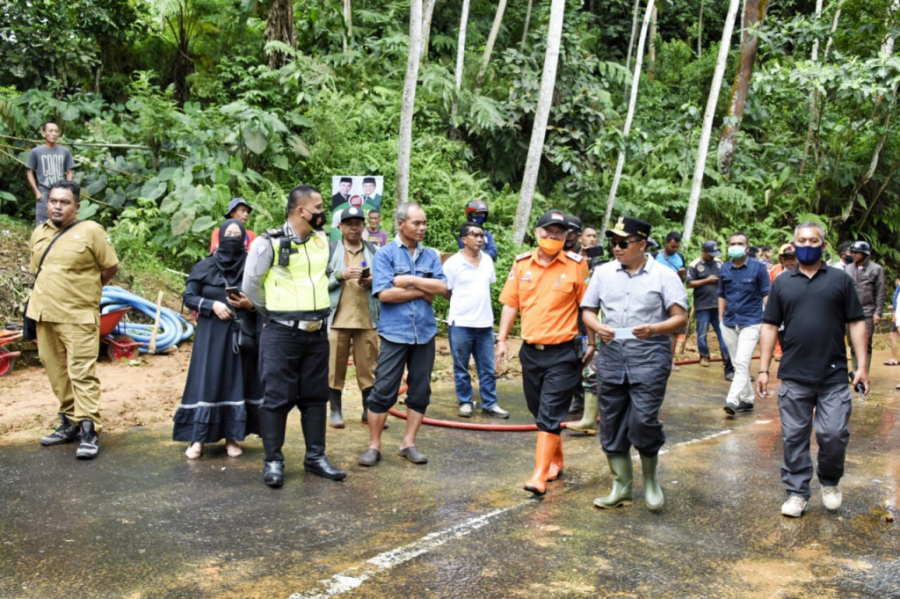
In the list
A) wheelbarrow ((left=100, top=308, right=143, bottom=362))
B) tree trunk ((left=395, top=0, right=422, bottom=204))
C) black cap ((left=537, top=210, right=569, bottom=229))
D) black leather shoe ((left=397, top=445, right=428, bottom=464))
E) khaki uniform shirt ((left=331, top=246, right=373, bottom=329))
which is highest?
tree trunk ((left=395, top=0, right=422, bottom=204))

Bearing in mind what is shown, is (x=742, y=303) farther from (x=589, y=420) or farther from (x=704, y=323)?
(x=589, y=420)

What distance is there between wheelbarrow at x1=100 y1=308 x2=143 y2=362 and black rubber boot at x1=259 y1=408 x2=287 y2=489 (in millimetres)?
4687

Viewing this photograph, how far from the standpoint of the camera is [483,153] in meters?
19.9

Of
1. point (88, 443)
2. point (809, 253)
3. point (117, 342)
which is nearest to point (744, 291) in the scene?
point (809, 253)

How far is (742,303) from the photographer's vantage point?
32.4 feet

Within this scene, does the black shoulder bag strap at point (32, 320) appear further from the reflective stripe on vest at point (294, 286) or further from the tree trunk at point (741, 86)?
the tree trunk at point (741, 86)

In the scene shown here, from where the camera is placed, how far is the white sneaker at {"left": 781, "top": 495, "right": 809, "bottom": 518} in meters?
5.39

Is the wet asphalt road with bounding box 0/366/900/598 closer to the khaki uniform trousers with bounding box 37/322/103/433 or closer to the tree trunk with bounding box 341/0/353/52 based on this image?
the khaki uniform trousers with bounding box 37/322/103/433

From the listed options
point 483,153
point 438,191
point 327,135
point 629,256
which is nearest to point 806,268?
point 629,256

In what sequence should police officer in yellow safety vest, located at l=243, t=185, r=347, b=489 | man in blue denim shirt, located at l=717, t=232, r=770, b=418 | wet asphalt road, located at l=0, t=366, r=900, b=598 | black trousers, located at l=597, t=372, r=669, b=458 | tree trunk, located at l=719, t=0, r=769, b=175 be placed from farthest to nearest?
tree trunk, located at l=719, t=0, r=769, b=175 → man in blue denim shirt, located at l=717, t=232, r=770, b=418 → police officer in yellow safety vest, located at l=243, t=185, r=347, b=489 → black trousers, located at l=597, t=372, r=669, b=458 → wet asphalt road, located at l=0, t=366, r=900, b=598

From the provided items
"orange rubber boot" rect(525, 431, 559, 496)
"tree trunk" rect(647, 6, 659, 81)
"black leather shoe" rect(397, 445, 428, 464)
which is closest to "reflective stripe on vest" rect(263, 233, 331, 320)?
"black leather shoe" rect(397, 445, 428, 464)

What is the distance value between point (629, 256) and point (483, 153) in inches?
579

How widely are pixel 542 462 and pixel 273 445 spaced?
1.89 meters

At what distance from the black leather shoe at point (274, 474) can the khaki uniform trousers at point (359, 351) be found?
1758mm
